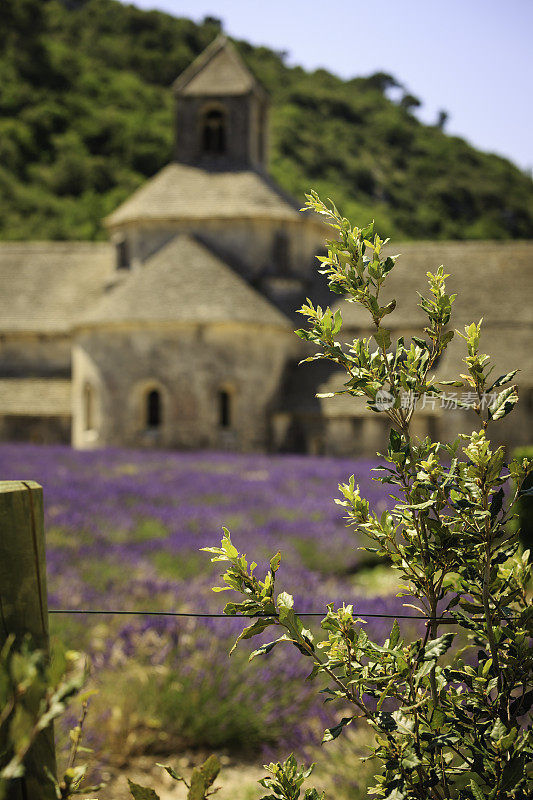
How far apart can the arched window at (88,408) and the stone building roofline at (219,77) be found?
10.4 metres

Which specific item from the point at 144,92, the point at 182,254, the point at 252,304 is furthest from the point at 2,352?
the point at 144,92

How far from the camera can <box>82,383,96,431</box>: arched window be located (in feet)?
81.4

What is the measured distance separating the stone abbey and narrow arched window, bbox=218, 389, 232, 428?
0.16 feet

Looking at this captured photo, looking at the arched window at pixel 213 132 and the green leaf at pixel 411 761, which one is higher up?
the arched window at pixel 213 132

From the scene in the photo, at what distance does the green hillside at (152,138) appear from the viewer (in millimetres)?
63697

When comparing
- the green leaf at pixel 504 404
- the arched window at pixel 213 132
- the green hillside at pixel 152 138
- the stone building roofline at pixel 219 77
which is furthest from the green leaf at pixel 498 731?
the green hillside at pixel 152 138

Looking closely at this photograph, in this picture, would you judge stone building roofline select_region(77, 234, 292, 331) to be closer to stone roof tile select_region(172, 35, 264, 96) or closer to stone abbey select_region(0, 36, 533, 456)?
stone abbey select_region(0, 36, 533, 456)

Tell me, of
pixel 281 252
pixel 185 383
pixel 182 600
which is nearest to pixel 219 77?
pixel 281 252

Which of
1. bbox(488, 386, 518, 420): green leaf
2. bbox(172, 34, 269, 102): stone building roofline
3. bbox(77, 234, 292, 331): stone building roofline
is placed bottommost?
bbox(488, 386, 518, 420): green leaf

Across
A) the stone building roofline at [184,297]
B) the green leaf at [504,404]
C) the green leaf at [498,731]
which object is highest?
the stone building roofline at [184,297]

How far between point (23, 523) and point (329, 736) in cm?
83

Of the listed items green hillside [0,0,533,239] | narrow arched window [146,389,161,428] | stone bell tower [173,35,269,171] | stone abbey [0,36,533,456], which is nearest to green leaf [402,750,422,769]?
stone abbey [0,36,533,456]

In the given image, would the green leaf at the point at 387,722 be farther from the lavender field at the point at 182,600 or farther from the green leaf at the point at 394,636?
the lavender field at the point at 182,600

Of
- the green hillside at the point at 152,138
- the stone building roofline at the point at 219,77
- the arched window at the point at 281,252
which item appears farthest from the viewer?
the green hillside at the point at 152,138
